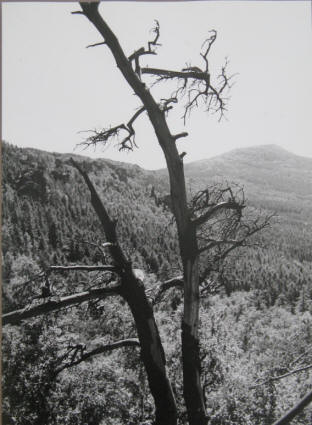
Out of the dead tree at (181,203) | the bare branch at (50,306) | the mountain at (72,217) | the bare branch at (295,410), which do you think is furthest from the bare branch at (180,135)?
the mountain at (72,217)

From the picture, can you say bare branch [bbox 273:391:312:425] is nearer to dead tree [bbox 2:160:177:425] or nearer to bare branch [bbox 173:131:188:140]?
dead tree [bbox 2:160:177:425]

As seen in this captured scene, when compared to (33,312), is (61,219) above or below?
below

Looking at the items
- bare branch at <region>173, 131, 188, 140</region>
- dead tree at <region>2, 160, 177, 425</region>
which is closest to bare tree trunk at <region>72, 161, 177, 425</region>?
dead tree at <region>2, 160, 177, 425</region>

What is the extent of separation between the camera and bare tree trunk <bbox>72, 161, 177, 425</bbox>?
3217 mm

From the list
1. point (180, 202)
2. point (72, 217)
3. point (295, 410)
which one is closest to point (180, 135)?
point (180, 202)

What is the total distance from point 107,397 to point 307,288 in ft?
258

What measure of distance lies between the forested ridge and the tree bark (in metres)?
0.40

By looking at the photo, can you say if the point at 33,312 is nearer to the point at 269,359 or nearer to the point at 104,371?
the point at 104,371

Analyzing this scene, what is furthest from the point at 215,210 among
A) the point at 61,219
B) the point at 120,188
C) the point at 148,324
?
the point at 120,188

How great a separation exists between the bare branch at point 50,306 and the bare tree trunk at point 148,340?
0.15 meters

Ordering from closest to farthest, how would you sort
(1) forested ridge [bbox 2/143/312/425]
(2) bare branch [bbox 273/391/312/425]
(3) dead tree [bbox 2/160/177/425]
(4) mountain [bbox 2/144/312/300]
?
(2) bare branch [bbox 273/391/312/425] → (3) dead tree [bbox 2/160/177/425] → (1) forested ridge [bbox 2/143/312/425] → (4) mountain [bbox 2/144/312/300]

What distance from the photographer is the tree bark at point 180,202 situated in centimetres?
331

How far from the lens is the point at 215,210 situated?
3.43 metres

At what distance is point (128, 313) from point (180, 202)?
2384cm
